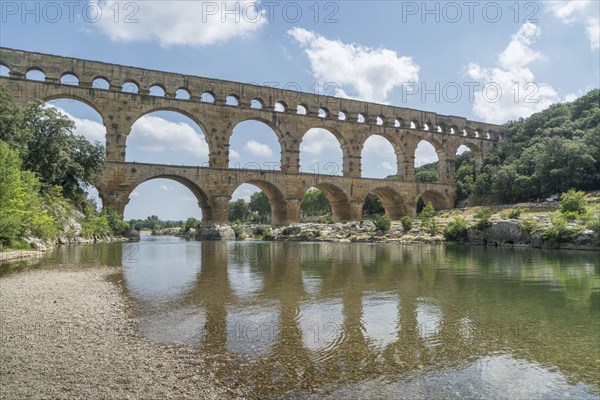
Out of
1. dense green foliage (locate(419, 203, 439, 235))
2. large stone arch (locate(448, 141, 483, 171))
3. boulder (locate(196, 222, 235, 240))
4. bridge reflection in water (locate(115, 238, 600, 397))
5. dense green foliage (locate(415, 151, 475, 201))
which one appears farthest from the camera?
large stone arch (locate(448, 141, 483, 171))

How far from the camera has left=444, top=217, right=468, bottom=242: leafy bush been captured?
27625 mm

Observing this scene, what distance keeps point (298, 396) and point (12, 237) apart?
48.1ft

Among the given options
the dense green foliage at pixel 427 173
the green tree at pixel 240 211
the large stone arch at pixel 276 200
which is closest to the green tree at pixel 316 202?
the dense green foliage at pixel 427 173

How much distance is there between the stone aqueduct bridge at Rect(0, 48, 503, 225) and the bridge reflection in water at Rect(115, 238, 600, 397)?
24.0 meters

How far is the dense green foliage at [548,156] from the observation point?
36844 millimetres

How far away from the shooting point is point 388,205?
4488 cm

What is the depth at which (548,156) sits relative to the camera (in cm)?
3875

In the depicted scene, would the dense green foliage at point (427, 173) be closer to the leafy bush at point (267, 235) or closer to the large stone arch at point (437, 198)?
the large stone arch at point (437, 198)

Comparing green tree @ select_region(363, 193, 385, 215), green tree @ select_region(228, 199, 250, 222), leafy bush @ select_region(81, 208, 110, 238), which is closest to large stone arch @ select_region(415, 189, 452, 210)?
green tree @ select_region(363, 193, 385, 215)

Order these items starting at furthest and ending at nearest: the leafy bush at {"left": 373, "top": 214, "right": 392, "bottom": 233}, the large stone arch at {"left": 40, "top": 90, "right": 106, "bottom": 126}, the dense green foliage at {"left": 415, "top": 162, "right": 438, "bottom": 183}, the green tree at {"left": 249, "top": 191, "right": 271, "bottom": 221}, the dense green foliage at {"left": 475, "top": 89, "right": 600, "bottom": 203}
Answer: the green tree at {"left": 249, "top": 191, "right": 271, "bottom": 221}, the dense green foliage at {"left": 415, "top": 162, "right": 438, "bottom": 183}, the dense green foliage at {"left": 475, "top": 89, "right": 600, "bottom": 203}, the leafy bush at {"left": 373, "top": 214, "right": 392, "bottom": 233}, the large stone arch at {"left": 40, "top": 90, "right": 106, "bottom": 126}

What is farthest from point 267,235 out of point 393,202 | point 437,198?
point 437,198

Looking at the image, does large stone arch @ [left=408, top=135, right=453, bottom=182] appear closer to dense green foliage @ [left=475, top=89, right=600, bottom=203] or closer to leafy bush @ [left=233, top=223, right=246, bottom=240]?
dense green foliage @ [left=475, top=89, right=600, bottom=203]

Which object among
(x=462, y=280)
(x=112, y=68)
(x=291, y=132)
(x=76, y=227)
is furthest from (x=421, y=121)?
(x=462, y=280)

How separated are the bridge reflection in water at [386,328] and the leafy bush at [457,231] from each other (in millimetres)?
16676
